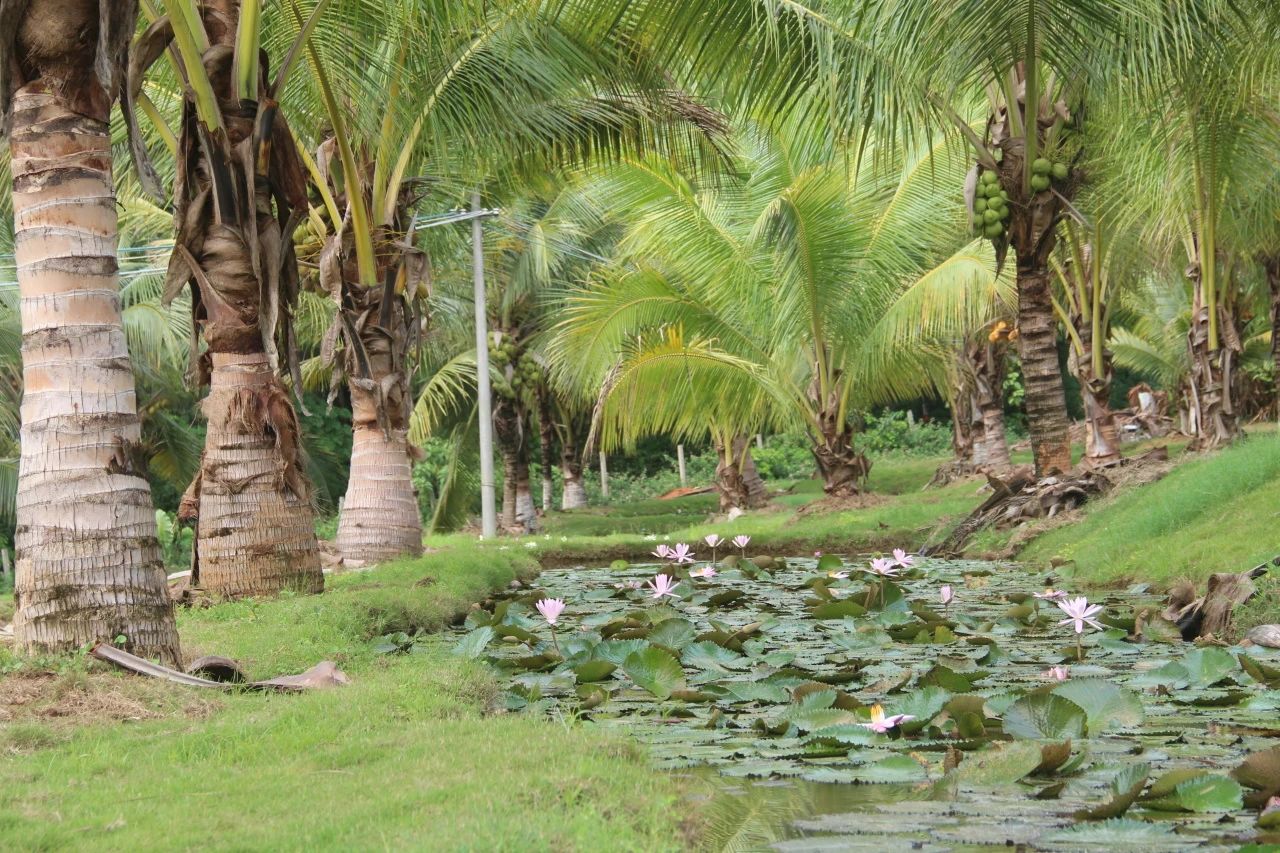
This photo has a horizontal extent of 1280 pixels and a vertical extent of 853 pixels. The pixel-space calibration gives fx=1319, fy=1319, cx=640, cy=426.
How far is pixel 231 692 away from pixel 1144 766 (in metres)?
3.32

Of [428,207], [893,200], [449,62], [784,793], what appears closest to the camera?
[784,793]

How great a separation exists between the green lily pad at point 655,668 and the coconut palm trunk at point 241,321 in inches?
154

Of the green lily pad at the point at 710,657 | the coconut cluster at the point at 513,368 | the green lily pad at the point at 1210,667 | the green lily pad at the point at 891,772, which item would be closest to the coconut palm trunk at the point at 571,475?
the coconut cluster at the point at 513,368

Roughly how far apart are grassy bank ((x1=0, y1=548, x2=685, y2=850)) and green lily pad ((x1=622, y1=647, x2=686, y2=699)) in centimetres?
57

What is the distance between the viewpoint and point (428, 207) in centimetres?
1664

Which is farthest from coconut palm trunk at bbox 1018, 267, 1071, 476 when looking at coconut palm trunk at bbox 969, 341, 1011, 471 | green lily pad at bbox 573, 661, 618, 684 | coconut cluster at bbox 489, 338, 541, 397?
coconut cluster at bbox 489, 338, 541, 397

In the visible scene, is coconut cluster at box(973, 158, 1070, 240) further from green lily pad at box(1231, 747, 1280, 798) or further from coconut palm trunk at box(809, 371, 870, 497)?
green lily pad at box(1231, 747, 1280, 798)

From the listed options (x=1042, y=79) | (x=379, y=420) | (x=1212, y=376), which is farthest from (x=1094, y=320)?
(x=379, y=420)

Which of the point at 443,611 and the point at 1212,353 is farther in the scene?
the point at 1212,353

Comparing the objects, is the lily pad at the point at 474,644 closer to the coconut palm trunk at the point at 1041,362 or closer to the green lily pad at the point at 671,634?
the green lily pad at the point at 671,634

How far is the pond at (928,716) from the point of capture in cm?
312

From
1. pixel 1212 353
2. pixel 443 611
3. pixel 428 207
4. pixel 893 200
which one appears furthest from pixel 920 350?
pixel 443 611

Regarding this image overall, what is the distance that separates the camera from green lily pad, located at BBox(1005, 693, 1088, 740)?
12.8ft

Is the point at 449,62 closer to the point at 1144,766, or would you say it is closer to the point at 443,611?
the point at 443,611
